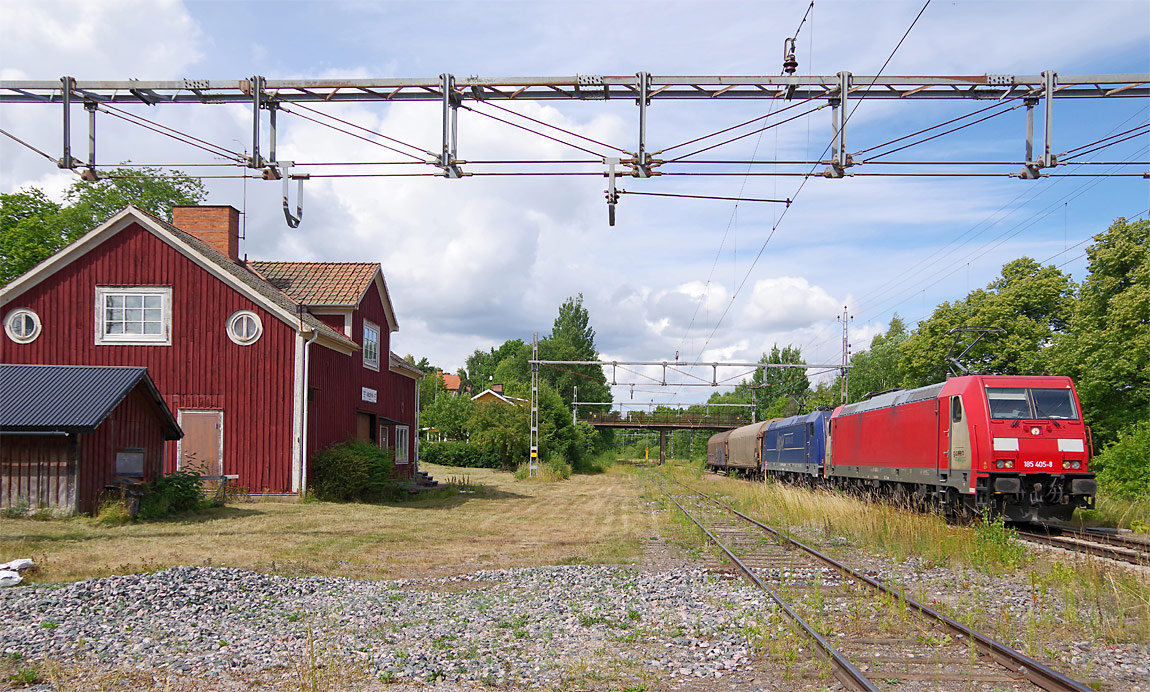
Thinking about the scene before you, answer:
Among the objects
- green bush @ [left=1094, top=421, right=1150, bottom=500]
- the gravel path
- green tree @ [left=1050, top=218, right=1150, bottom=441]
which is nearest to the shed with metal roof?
the gravel path

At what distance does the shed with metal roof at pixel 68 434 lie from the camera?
1712 centimetres

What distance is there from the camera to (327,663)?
753 cm

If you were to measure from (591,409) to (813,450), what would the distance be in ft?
203

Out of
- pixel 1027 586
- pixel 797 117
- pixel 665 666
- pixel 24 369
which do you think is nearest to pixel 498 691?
pixel 665 666

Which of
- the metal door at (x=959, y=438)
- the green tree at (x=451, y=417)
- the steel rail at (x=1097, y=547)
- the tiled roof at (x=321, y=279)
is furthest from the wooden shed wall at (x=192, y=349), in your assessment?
the green tree at (x=451, y=417)

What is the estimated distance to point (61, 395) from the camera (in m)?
18.1

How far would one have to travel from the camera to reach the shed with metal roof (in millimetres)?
17125

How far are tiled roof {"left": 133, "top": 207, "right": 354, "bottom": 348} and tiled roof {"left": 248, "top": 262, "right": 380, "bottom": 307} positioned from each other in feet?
1.97

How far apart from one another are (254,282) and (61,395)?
7852 millimetres

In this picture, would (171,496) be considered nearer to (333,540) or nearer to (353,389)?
(333,540)

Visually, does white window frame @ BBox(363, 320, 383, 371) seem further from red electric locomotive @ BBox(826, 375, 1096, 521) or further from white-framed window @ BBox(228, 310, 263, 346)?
red electric locomotive @ BBox(826, 375, 1096, 521)

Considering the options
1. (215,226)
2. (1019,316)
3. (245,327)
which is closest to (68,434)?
(245,327)

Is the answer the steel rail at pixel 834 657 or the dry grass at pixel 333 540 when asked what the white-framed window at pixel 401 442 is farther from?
the steel rail at pixel 834 657

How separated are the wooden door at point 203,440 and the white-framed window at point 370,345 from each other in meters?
5.98
